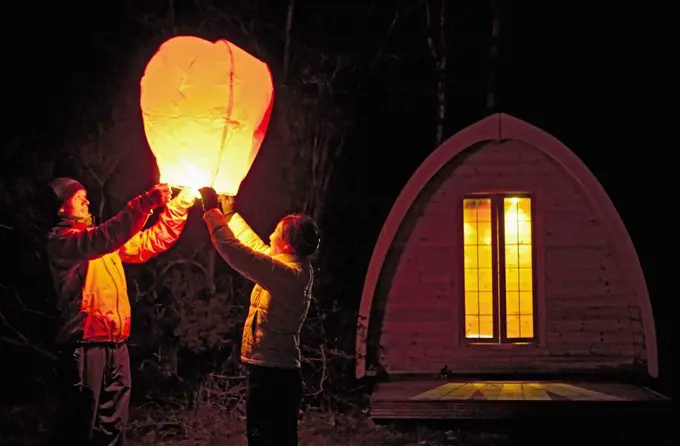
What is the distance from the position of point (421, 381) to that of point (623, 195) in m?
2.86

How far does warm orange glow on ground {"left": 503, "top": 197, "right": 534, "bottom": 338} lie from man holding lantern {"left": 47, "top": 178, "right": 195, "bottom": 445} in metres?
4.52

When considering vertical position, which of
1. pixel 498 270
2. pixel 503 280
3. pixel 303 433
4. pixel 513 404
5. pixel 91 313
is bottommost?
pixel 303 433

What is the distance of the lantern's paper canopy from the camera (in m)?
4.50

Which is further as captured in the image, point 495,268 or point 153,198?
point 495,268

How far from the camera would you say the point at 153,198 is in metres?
4.48

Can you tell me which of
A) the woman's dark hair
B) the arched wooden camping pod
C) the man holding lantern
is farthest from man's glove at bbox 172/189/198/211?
the arched wooden camping pod

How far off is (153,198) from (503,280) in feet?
15.6

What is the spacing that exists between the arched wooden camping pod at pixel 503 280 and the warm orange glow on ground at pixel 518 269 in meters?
0.01

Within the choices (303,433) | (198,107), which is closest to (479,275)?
(303,433)

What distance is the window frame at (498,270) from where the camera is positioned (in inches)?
323

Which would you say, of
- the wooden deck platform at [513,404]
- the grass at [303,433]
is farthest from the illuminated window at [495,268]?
the grass at [303,433]

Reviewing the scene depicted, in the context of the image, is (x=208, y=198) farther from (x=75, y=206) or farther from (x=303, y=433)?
(x=303, y=433)

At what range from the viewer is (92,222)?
4.93 m

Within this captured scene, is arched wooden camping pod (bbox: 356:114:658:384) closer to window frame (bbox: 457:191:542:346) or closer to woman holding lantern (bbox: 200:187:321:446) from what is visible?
window frame (bbox: 457:191:542:346)
